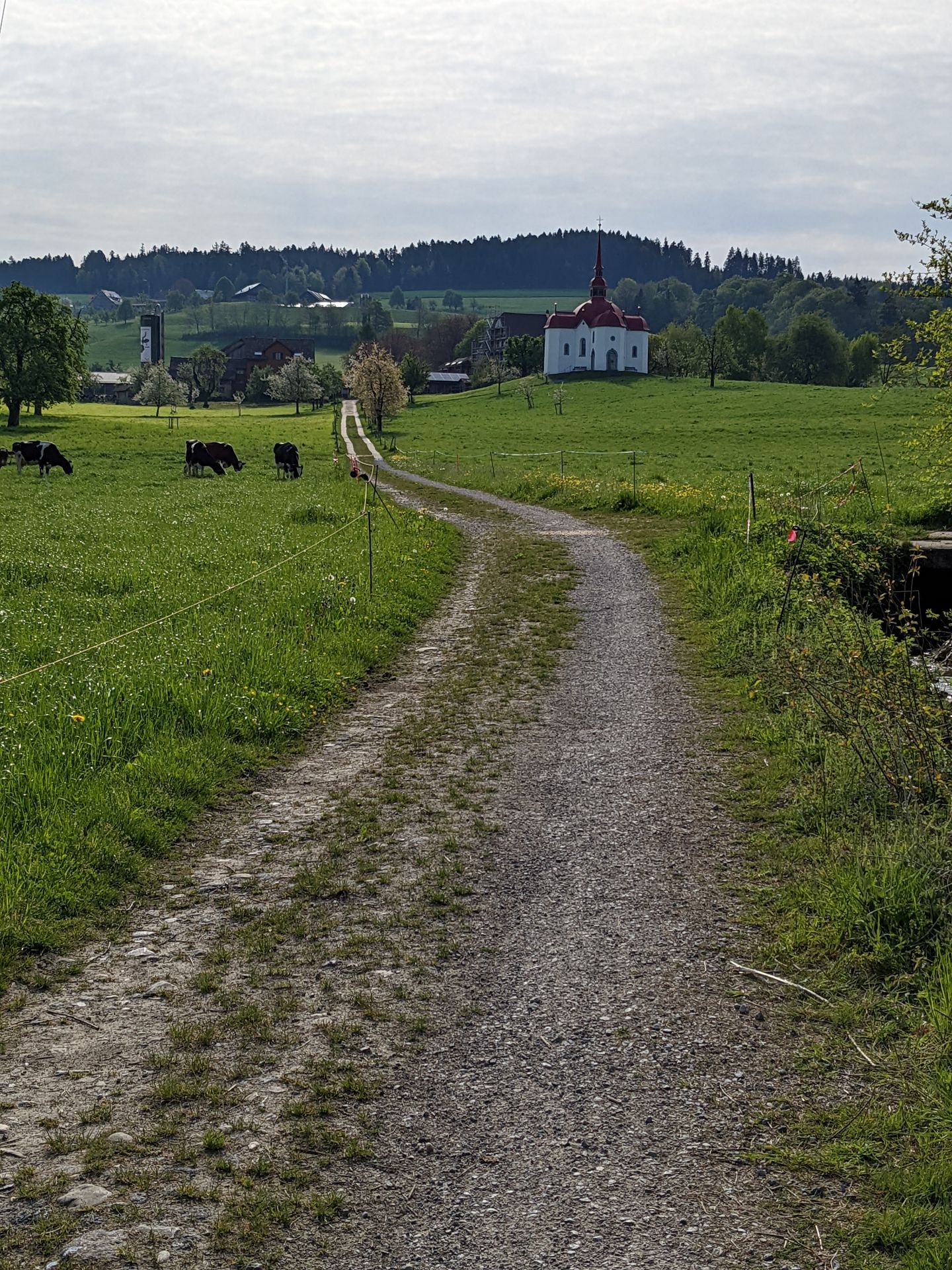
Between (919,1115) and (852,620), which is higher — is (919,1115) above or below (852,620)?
below

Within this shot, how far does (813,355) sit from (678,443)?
74.7 metres

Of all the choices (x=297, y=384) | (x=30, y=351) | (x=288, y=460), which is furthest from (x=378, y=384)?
(x=297, y=384)

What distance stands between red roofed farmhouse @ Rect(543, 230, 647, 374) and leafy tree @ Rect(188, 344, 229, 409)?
45852 millimetres

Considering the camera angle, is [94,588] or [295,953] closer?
[295,953]

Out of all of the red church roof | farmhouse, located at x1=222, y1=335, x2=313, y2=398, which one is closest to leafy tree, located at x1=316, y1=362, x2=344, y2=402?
the red church roof

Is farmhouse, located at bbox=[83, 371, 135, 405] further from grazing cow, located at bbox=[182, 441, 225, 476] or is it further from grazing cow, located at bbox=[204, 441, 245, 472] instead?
grazing cow, located at bbox=[182, 441, 225, 476]

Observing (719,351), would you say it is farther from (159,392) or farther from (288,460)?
(288,460)

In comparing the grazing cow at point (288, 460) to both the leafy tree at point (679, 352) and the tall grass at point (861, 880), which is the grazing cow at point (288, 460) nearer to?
the tall grass at point (861, 880)

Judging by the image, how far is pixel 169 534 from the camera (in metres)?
23.8

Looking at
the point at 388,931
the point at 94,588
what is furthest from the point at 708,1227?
the point at 94,588

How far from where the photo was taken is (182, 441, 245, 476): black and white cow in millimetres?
46125

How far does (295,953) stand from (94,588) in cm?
1210

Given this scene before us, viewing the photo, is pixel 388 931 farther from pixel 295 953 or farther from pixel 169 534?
pixel 169 534

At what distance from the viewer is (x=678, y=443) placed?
65750 mm
